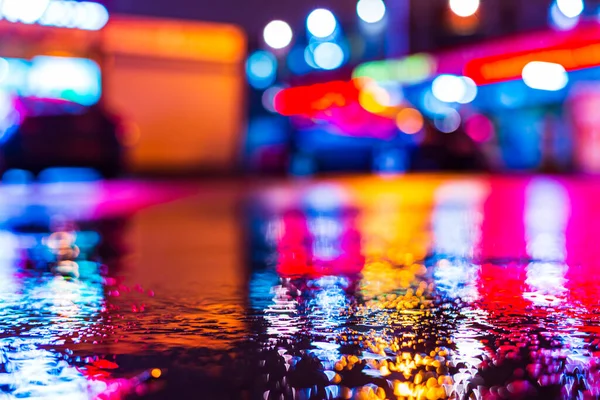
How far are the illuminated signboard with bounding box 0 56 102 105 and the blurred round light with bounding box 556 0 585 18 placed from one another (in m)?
11.3

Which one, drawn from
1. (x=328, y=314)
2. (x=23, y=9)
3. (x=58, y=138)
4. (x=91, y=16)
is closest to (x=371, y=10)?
(x=91, y=16)

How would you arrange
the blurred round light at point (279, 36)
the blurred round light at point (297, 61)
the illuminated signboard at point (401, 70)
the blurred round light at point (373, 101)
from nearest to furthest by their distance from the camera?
the blurred round light at point (373, 101) → the illuminated signboard at point (401, 70) → the blurred round light at point (279, 36) → the blurred round light at point (297, 61)

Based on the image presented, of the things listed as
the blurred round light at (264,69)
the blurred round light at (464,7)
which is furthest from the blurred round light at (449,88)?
the blurred round light at (264,69)

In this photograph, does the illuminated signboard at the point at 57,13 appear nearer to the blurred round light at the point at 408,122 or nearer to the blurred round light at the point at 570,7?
the blurred round light at the point at 408,122

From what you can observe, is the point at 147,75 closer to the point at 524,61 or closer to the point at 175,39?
the point at 175,39

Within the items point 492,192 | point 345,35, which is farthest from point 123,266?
point 345,35

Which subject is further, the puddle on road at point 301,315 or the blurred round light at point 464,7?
the blurred round light at point 464,7

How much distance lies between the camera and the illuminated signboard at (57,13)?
1917 centimetres

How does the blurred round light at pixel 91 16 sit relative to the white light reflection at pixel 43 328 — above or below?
above

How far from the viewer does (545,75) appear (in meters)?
23.1

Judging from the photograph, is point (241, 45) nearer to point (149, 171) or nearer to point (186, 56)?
point (186, 56)

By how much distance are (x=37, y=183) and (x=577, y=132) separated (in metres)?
17.8

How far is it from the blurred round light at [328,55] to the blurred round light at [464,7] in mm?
11378

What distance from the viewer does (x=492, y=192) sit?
35.9ft
